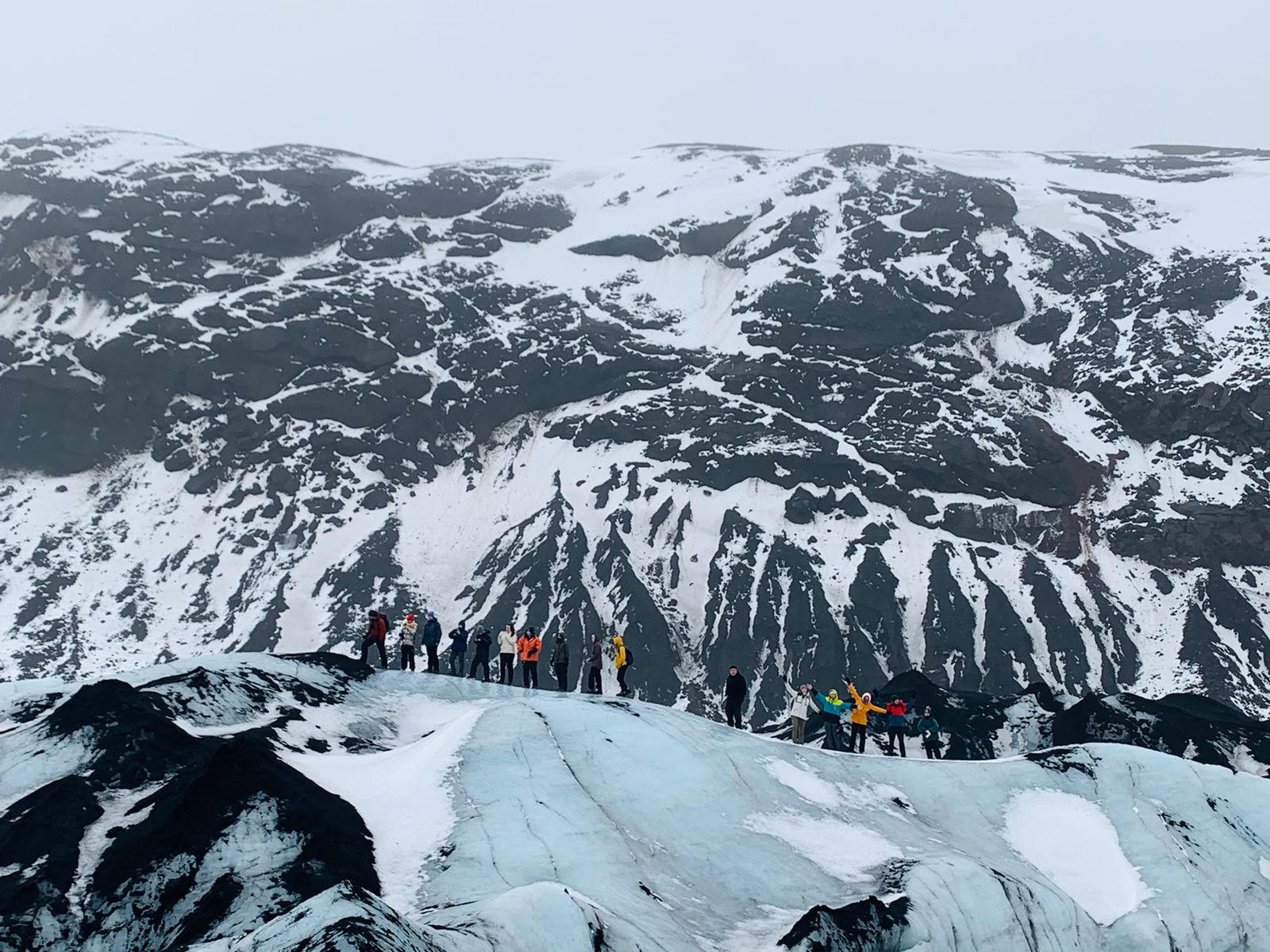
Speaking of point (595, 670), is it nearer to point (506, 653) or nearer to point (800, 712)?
point (506, 653)

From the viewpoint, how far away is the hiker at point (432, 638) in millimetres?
31938

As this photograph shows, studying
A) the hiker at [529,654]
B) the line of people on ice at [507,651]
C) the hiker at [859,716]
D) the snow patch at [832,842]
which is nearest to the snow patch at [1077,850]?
the snow patch at [832,842]

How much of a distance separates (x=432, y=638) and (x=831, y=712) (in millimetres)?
11151

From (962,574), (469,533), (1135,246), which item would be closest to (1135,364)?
(1135,246)

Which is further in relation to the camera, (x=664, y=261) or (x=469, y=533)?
(x=664, y=261)

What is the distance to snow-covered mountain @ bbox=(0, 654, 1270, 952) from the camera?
1528cm

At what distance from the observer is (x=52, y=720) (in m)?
20.3

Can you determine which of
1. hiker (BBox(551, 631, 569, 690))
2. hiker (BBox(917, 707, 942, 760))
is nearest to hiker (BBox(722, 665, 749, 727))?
hiker (BBox(551, 631, 569, 690))

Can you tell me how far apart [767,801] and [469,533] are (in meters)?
89.8

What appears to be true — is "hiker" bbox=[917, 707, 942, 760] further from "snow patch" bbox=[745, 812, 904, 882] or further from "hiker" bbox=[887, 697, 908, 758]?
"snow patch" bbox=[745, 812, 904, 882]

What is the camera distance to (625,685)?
3225cm

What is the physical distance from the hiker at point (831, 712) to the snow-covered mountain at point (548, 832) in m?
3.19

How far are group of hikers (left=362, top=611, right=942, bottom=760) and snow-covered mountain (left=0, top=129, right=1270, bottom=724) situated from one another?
193ft

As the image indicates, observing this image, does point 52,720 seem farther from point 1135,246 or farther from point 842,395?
point 1135,246
